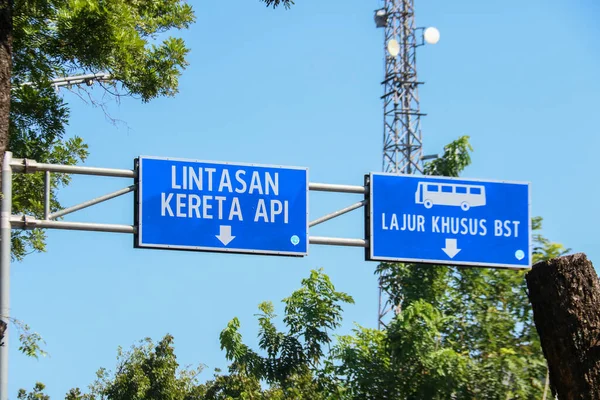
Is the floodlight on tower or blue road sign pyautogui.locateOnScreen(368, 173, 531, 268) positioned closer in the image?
blue road sign pyautogui.locateOnScreen(368, 173, 531, 268)

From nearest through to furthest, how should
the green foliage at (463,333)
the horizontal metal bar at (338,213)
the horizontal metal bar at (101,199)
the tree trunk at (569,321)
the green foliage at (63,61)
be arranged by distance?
1. the tree trunk at (569,321)
2. the horizontal metal bar at (101,199)
3. the horizontal metal bar at (338,213)
4. the green foliage at (63,61)
5. the green foliage at (463,333)

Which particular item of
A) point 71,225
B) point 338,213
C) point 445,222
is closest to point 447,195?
point 445,222

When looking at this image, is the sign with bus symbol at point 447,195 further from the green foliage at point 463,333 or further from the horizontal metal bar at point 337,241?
A: the green foliage at point 463,333

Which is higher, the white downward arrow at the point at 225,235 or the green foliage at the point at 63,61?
the green foliage at the point at 63,61

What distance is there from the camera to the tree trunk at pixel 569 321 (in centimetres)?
880

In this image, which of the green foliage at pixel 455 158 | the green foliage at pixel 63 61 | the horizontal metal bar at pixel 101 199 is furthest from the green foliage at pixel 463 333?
the horizontal metal bar at pixel 101 199

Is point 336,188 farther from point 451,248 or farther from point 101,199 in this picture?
point 101,199

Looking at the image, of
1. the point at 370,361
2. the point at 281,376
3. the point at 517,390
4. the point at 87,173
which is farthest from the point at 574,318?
the point at 281,376

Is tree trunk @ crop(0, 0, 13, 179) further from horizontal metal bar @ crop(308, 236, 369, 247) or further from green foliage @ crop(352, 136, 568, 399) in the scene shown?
green foliage @ crop(352, 136, 568, 399)

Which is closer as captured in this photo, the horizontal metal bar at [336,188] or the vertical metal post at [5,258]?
the vertical metal post at [5,258]

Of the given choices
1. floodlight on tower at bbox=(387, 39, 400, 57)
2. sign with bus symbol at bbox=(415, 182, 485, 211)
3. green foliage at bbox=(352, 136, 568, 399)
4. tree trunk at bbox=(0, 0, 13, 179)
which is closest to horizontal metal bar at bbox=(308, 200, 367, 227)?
sign with bus symbol at bbox=(415, 182, 485, 211)

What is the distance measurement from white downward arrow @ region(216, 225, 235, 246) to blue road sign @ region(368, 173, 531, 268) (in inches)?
61.8

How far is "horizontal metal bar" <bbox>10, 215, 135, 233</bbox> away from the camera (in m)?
11.2

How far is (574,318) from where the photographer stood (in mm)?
8922
